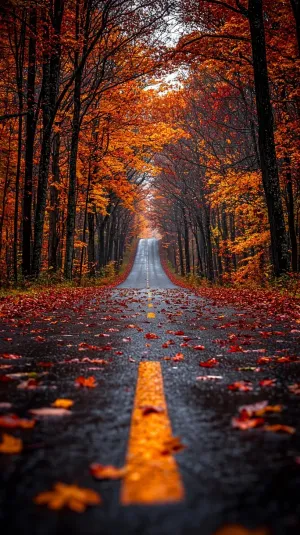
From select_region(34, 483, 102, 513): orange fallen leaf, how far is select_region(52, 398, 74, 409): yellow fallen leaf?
0.99 m

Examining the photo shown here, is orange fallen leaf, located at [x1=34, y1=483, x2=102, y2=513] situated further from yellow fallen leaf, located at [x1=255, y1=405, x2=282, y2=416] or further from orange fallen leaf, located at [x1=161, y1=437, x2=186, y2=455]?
yellow fallen leaf, located at [x1=255, y1=405, x2=282, y2=416]

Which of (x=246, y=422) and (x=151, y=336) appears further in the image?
(x=151, y=336)

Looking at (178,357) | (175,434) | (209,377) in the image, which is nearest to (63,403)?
(175,434)

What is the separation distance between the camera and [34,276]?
47.3 ft

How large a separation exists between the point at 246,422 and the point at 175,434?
0.40 meters

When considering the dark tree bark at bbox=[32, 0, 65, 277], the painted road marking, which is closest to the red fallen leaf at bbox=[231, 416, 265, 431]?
the painted road marking

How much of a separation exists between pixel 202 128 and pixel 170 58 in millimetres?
7570

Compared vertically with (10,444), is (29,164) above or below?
above

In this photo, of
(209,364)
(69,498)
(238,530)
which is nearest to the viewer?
(238,530)

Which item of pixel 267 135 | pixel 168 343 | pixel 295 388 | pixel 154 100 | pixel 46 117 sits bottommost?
pixel 168 343

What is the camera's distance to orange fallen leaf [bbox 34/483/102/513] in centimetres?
124

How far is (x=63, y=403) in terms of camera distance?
2.37 metres

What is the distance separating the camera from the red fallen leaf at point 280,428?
1.91 metres

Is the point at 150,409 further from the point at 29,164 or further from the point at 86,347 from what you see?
the point at 29,164
